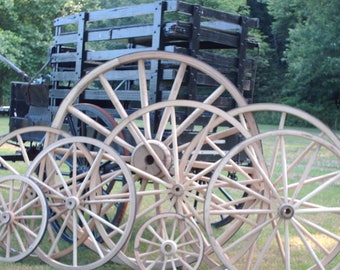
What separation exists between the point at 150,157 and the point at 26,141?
2.96m

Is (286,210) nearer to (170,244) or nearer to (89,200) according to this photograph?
(170,244)

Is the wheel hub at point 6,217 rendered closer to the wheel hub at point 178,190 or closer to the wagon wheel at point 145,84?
the wagon wheel at point 145,84

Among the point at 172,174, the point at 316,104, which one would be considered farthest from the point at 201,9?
the point at 316,104

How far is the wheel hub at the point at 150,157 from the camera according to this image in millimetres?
4570

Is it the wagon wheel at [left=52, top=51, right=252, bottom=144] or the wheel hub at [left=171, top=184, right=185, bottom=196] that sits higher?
the wagon wheel at [left=52, top=51, right=252, bottom=144]

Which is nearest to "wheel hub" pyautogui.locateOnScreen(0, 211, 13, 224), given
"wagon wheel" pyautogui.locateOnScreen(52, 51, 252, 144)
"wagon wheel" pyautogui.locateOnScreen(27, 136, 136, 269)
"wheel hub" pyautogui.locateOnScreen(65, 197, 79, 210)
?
"wagon wheel" pyautogui.locateOnScreen(27, 136, 136, 269)

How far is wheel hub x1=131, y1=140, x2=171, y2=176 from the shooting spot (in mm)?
4570

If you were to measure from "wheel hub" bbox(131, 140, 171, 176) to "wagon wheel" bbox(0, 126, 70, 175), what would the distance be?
62 centimetres

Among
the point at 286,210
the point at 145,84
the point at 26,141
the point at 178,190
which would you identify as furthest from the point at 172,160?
the point at 26,141

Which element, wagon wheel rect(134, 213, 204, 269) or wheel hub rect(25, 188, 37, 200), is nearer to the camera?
wagon wheel rect(134, 213, 204, 269)

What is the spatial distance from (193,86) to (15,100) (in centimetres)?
279

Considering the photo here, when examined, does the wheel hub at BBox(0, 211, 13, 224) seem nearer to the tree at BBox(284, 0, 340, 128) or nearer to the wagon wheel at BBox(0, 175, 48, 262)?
the wagon wheel at BBox(0, 175, 48, 262)

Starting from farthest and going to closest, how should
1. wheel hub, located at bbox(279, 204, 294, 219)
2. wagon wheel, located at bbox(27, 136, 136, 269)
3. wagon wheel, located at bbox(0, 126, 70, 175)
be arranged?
wagon wheel, located at bbox(0, 126, 70, 175)
wagon wheel, located at bbox(27, 136, 136, 269)
wheel hub, located at bbox(279, 204, 294, 219)

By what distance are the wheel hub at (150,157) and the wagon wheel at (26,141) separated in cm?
62
